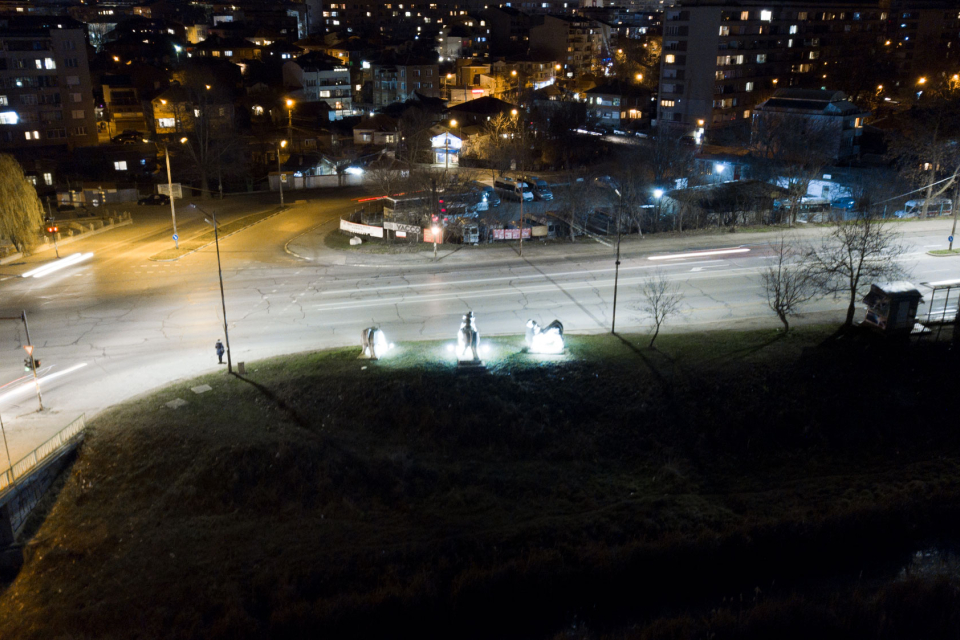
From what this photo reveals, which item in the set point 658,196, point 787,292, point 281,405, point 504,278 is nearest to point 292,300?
point 281,405

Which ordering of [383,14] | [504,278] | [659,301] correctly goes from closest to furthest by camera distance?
1. [659,301]
2. [504,278]
3. [383,14]

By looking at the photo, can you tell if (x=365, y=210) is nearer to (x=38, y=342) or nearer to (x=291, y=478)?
(x=38, y=342)

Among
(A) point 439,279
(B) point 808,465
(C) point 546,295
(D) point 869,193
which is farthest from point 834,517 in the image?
(D) point 869,193

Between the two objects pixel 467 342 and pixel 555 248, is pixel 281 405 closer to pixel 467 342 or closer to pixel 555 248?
pixel 467 342

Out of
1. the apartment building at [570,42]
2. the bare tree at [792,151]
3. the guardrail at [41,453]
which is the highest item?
the apartment building at [570,42]

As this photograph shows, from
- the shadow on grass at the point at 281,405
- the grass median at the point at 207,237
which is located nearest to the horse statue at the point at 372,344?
the shadow on grass at the point at 281,405

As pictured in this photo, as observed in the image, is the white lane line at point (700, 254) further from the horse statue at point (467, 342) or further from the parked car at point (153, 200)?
the parked car at point (153, 200)

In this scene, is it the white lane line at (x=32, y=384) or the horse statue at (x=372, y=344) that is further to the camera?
the horse statue at (x=372, y=344)
